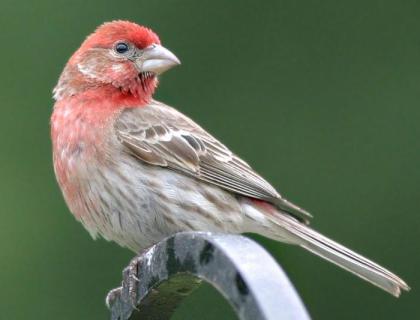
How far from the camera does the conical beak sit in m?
5.92

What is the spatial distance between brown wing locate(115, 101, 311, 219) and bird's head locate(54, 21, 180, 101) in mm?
142

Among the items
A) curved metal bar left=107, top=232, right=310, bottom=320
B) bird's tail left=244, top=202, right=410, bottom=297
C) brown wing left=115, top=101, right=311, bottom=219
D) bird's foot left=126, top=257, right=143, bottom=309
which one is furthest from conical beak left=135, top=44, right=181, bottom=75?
curved metal bar left=107, top=232, right=310, bottom=320

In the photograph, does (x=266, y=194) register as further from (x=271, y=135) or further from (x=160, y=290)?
(x=271, y=135)

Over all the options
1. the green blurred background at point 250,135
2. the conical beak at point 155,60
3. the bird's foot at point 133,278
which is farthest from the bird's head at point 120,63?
the green blurred background at point 250,135

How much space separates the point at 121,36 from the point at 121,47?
0.06m

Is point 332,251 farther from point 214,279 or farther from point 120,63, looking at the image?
point 214,279

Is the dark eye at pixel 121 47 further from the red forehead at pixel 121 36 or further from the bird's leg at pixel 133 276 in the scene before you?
the bird's leg at pixel 133 276

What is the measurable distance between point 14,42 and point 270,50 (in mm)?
1827

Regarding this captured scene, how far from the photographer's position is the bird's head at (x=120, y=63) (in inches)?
235

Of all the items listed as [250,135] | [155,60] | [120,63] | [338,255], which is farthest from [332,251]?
[250,135]

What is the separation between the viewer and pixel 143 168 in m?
5.54

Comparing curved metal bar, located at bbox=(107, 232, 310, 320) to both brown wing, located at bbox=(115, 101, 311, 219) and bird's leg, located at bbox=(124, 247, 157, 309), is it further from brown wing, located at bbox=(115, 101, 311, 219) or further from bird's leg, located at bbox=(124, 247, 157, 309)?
brown wing, located at bbox=(115, 101, 311, 219)

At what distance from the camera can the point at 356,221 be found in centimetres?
899

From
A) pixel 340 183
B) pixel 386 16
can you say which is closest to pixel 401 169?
pixel 340 183
